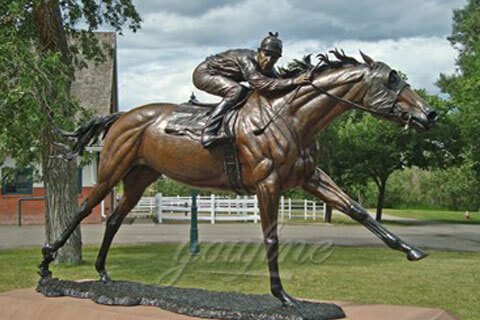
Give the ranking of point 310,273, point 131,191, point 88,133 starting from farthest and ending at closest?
point 310,273, point 88,133, point 131,191

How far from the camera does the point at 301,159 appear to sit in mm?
5227

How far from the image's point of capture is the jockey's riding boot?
17.7 ft

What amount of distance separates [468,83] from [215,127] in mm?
18381

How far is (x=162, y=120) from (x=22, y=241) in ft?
49.6

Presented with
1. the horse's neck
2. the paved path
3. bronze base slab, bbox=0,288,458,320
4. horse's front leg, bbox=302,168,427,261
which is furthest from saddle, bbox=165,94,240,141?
the paved path

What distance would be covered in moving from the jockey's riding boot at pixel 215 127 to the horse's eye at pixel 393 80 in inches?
54.8

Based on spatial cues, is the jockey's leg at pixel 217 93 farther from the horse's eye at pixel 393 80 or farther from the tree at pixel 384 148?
the tree at pixel 384 148

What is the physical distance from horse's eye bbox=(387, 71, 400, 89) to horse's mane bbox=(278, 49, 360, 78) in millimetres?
337

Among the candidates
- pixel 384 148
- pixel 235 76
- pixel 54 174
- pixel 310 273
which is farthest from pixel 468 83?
pixel 235 76

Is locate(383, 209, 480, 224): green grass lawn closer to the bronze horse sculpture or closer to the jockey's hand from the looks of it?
the bronze horse sculpture

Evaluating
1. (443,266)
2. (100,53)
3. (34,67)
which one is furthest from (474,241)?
(34,67)

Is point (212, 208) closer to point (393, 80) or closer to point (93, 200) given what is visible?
point (93, 200)

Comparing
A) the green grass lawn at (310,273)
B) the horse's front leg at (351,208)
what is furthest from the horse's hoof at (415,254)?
the green grass lawn at (310,273)

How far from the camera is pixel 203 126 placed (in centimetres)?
564
